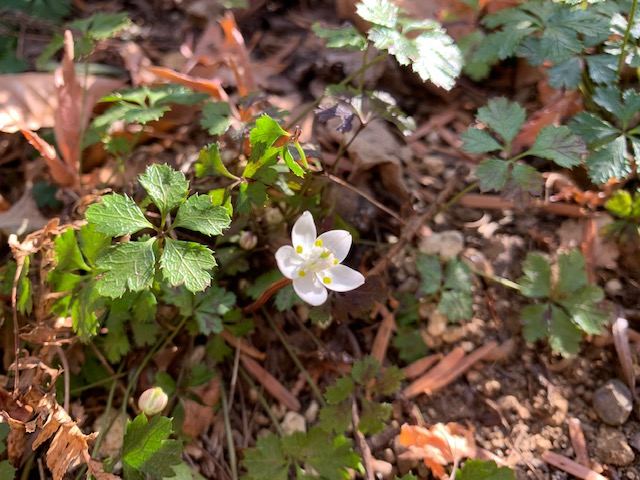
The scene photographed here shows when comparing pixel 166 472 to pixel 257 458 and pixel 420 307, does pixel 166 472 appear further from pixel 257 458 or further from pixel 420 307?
pixel 420 307

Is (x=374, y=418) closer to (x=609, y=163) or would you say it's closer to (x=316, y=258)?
(x=316, y=258)

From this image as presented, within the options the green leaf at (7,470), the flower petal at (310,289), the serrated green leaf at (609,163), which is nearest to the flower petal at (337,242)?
the flower petal at (310,289)

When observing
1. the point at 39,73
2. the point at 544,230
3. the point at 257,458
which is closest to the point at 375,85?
the point at 544,230

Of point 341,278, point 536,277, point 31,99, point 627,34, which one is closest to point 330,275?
point 341,278

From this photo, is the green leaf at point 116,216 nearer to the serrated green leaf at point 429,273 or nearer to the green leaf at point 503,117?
the serrated green leaf at point 429,273

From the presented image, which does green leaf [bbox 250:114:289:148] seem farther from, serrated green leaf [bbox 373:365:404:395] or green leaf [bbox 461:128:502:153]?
serrated green leaf [bbox 373:365:404:395]
